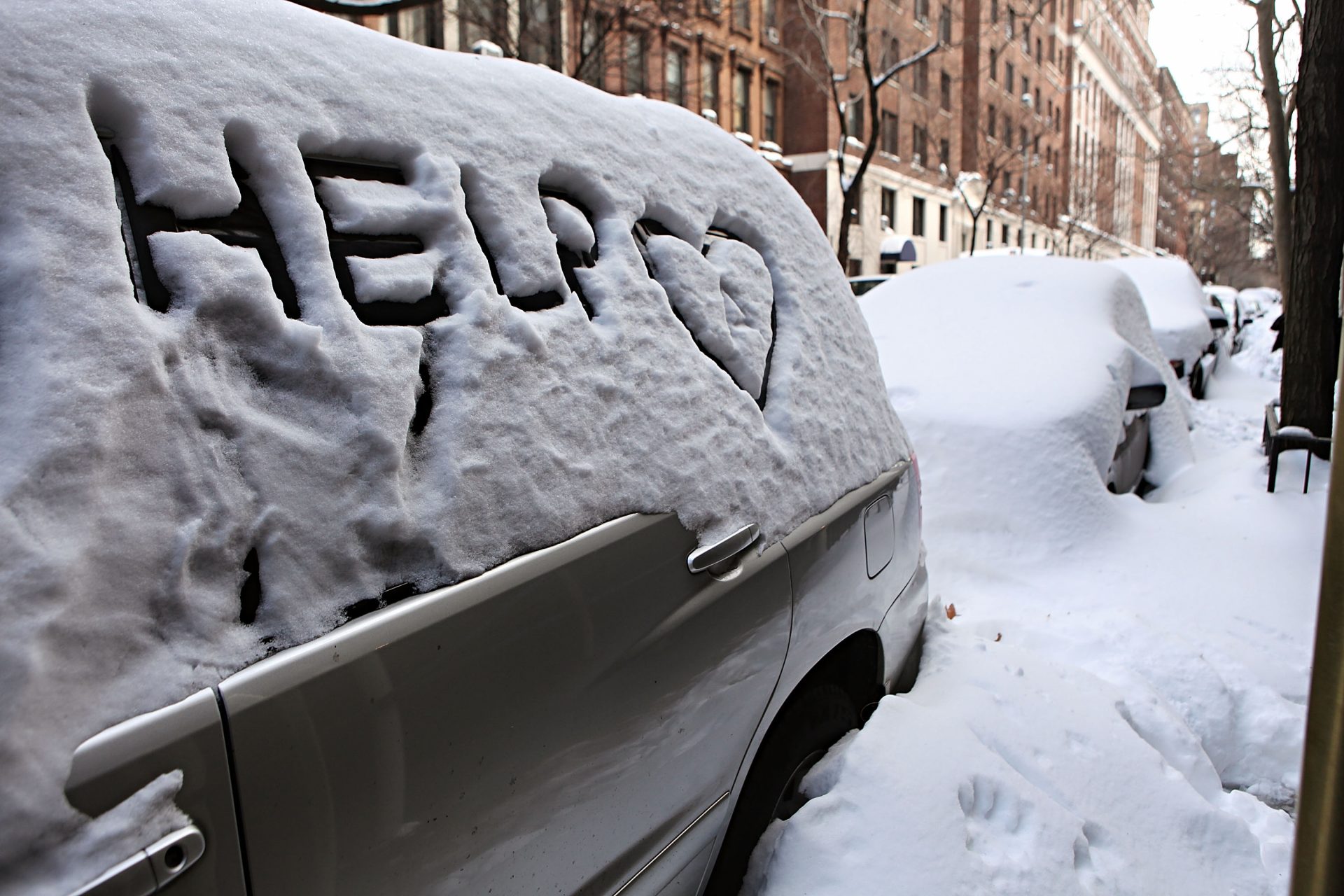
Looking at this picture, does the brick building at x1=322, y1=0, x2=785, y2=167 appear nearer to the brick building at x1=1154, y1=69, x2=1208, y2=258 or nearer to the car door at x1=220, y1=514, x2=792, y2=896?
the car door at x1=220, y1=514, x2=792, y2=896

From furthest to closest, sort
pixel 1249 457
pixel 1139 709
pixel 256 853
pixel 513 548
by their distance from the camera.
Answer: pixel 1249 457, pixel 1139 709, pixel 513 548, pixel 256 853

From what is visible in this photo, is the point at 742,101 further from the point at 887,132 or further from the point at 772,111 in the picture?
the point at 887,132

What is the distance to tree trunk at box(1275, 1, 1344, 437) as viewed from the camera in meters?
5.73

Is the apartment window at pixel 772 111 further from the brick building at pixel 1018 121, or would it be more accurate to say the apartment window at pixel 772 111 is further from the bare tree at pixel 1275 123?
the bare tree at pixel 1275 123

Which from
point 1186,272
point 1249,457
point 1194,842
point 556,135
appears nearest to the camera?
point 556,135

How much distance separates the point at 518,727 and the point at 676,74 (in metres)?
25.5

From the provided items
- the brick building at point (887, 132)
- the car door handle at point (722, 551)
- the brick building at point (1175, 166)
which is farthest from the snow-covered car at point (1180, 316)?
the brick building at point (887, 132)

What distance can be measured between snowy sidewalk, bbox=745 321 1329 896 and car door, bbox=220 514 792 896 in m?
0.45

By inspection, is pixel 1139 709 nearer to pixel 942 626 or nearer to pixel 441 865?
pixel 942 626

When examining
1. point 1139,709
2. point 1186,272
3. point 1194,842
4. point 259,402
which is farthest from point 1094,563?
point 1186,272

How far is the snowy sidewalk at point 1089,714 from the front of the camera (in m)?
1.90

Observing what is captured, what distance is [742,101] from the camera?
27.5 metres

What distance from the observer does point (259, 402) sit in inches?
44.1

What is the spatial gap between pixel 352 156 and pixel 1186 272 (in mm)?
13401
